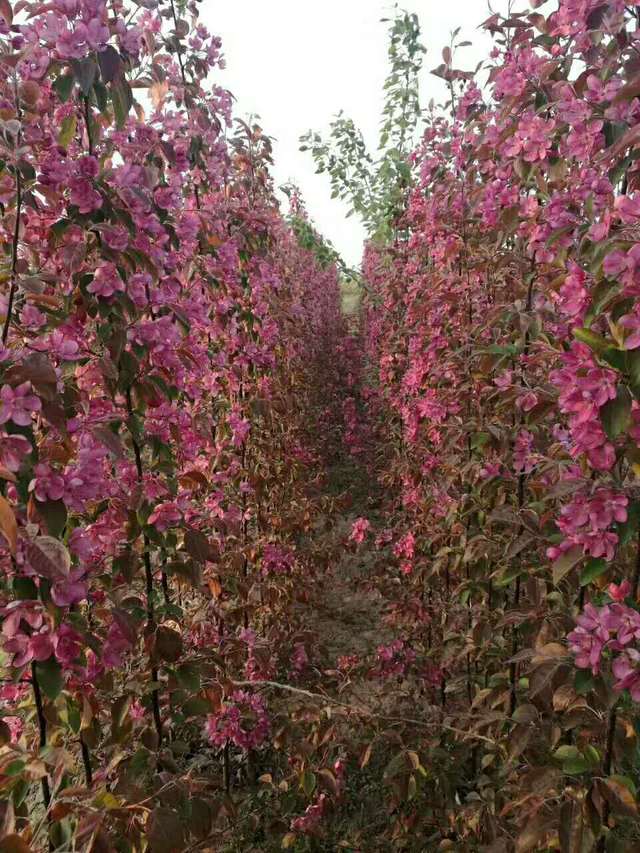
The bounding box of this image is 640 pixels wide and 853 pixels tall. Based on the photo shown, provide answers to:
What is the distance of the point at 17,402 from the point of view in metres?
0.88

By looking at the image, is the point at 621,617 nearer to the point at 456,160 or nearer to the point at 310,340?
the point at 456,160

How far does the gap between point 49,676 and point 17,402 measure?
0.48 meters

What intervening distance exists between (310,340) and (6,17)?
6.50 meters

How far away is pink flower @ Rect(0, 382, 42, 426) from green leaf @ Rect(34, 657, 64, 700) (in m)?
0.44

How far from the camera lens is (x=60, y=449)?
41.3 inches

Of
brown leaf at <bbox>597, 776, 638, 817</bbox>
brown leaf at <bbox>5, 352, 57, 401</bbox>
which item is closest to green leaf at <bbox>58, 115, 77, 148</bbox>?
brown leaf at <bbox>5, 352, 57, 401</bbox>

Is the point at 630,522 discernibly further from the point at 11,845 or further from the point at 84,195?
the point at 84,195

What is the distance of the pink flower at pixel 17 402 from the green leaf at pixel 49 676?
1.43 ft

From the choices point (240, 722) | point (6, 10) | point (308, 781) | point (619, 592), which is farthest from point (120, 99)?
point (240, 722)

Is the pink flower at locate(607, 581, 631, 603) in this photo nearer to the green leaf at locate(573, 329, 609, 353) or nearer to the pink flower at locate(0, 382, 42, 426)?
the green leaf at locate(573, 329, 609, 353)

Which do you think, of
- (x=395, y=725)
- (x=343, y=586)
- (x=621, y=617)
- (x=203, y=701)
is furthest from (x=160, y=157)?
(x=343, y=586)

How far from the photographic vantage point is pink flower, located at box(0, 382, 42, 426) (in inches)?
34.3

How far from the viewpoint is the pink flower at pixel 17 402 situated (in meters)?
0.87

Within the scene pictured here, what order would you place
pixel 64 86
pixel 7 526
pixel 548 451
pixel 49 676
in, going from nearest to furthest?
pixel 7 526 < pixel 49 676 < pixel 64 86 < pixel 548 451
